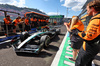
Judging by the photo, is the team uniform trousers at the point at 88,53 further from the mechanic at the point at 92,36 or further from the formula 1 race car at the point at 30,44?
the formula 1 race car at the point at 30,44

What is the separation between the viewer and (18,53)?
2.82 meters

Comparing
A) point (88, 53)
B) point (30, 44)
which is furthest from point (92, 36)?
point (30, 44)

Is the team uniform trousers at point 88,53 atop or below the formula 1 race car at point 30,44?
atop

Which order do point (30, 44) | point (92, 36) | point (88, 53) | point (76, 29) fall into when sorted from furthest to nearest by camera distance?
point (30, 44) → point (76, 29) → point (88, 53) → point (92, 36)

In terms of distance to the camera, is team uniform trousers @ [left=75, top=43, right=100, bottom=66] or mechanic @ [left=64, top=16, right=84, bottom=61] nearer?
team uniform trousers @ [left=75, top=43, right=100, bottom=66]

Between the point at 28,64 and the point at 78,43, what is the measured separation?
6.06ft

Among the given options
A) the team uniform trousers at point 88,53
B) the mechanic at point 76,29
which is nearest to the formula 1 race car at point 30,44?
the mechanic at point 76,29

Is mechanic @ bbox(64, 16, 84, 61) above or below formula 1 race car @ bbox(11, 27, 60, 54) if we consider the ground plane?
above

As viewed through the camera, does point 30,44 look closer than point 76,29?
No

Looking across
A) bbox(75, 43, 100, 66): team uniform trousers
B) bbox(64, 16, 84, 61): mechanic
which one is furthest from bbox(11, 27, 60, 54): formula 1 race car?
bbox(75, 43, 100, 66): team uniform trousers

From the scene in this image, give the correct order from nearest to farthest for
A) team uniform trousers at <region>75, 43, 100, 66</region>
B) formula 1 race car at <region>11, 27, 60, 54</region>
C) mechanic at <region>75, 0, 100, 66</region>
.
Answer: mechanic at <region>75, 0, 100, 66</region>, team uniform trousers at <region>75, 43, 100, 66</region>, formula 1 race car at <region>11, 27, 60, 54</region>

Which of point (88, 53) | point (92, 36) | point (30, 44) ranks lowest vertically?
point (30, 44)

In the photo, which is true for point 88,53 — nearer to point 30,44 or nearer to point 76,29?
point 76,29

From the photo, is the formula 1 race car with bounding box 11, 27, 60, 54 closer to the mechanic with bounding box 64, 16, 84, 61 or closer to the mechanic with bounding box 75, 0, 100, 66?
the mechanic with bounding box 64, 16, 84, 61
